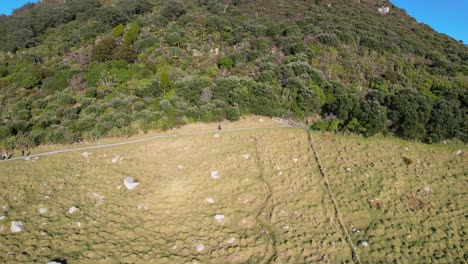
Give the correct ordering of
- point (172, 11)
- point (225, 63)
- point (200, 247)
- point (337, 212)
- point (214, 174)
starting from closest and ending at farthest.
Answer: point (200, 247) → point (337, 212) → point (214, 174) → point (225, 63) → point (172, 11)

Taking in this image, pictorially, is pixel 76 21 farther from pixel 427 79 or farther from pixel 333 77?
pixel 427 79

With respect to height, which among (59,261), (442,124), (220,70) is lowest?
(59,261)

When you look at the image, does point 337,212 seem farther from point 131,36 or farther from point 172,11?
point 172,11

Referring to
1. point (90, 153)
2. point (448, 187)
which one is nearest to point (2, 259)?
point (90, 153)

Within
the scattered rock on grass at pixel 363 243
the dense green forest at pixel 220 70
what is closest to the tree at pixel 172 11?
the dense green forest at pixel 220 70

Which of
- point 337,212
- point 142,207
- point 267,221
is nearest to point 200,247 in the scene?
point 267,221

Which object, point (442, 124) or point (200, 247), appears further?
point (442, 124)

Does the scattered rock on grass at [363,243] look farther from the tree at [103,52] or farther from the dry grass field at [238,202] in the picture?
the tree at [103,52]
